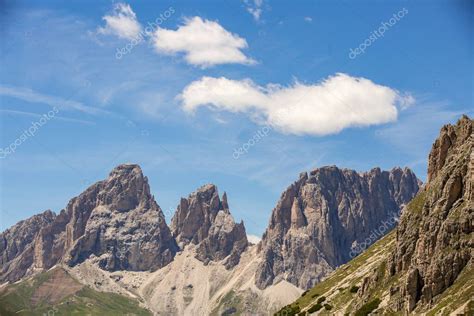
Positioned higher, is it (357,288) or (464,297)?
(357,288)

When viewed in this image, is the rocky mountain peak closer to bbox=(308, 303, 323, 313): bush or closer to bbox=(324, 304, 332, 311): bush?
bbox=(324, 304, 332, 311): bush

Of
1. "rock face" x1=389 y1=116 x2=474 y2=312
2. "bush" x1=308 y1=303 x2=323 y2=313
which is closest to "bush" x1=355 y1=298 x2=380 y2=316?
"rock face" x1=389 y1=116 x2=474 y2=312

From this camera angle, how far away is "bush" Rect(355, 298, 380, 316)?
345 feet

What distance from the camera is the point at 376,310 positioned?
10319cm

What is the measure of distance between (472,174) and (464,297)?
24.8 m

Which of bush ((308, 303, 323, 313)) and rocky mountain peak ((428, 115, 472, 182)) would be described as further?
bush ((308, 303, 323, 313))

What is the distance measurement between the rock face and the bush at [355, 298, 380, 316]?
587 cm

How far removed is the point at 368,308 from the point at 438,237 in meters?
17.8

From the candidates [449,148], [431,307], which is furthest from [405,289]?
[449,148]

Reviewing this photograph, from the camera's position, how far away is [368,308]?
10619 cm

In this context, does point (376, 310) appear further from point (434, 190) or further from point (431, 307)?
point (434, 190)

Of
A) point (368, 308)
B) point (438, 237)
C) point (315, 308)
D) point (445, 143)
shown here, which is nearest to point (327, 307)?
point (315, 308)

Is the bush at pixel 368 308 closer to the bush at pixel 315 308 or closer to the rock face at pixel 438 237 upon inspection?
the rock face at pixel 438 237

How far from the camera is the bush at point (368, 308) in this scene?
105188 millimetres
